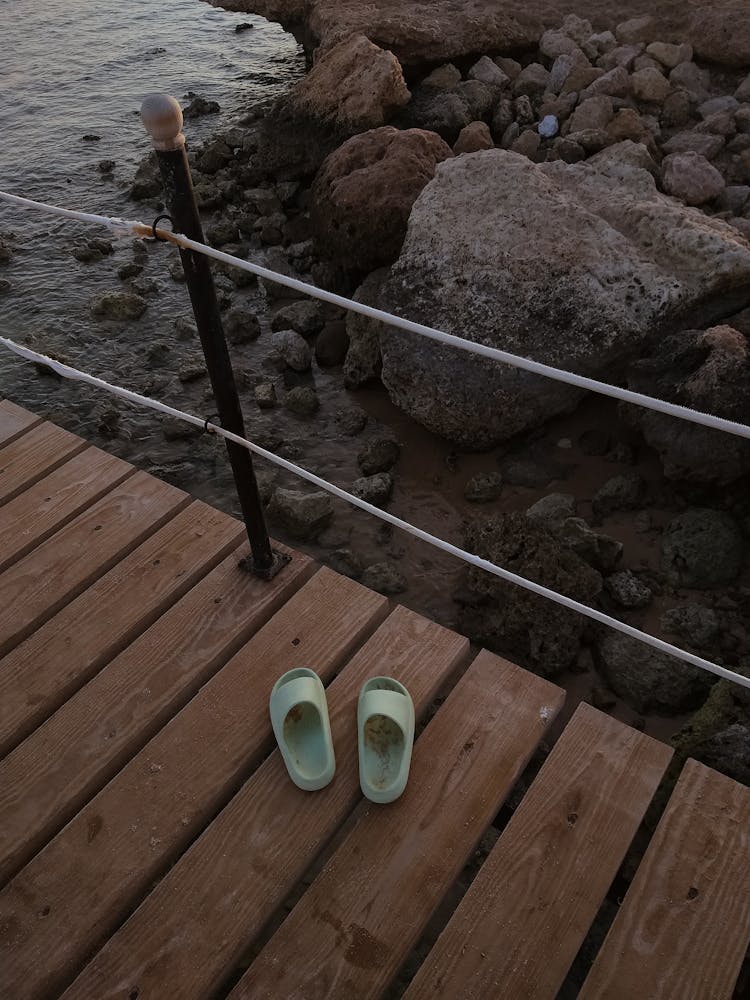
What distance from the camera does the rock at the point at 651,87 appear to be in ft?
22.4

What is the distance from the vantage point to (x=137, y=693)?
236cm

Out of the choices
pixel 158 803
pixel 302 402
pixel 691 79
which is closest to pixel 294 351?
pixel 302 402

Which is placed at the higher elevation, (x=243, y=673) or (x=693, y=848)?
(x=243, y=673)

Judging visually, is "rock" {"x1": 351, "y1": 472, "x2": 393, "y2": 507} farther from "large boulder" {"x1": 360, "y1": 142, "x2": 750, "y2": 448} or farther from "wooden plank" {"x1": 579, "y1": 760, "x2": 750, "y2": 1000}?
"wooden plank" {"x1": 579, "y1": 760, "x2": 750, "y2": 1000}

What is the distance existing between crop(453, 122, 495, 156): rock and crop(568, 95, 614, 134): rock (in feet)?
2.53

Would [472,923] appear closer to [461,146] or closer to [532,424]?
[532,424]

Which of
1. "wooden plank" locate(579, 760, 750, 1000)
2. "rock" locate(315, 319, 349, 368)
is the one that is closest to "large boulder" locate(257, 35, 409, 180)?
"rock" locate(315, 319, 349, 368)

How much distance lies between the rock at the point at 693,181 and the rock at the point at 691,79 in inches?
67.7

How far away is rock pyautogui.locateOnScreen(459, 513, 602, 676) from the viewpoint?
3.46 metres

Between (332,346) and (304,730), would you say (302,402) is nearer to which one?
(332,346)

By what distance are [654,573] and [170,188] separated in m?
3.05

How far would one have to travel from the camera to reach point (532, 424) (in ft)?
14.8

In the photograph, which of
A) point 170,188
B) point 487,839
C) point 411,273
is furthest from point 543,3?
point 487,839

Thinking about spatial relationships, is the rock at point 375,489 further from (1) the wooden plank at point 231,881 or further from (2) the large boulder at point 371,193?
(1) the wooden plank at point 231,881
